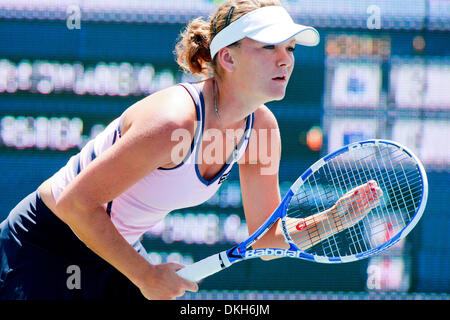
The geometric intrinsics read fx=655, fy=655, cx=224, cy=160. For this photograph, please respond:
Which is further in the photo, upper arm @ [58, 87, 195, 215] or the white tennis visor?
the white tennis visor

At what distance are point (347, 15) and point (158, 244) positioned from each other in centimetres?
147

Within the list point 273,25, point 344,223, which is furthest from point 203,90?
point 344,223

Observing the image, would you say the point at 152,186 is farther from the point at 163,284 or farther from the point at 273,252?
the point at 273,252

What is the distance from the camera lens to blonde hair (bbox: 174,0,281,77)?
1.77 metres

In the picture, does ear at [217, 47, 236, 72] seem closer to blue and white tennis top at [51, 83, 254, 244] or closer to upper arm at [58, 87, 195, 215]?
blue and white tennis top at [51, 83, 254, 244]

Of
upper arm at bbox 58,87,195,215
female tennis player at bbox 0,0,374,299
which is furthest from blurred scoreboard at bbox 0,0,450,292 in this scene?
upper arm at bbox 58,87,195,215

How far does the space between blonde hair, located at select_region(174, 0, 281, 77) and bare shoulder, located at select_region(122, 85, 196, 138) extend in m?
0.23

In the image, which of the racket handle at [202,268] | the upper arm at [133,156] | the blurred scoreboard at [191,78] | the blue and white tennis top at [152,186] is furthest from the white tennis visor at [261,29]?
the blurred scoreboard at [191,78]

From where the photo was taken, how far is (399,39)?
329cm

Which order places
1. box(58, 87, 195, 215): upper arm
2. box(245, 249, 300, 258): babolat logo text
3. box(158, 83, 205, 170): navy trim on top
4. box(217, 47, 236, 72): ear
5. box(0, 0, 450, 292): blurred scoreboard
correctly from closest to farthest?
box(58, 87, 195, 215): upper arm, box(158, 83, 205, 170): navy trim on top, box(217, 47, 236, 72): ear, box(245, 249, 300, 258): babolat logo text, box(0, 0, 450, 292): blurred scoreboard

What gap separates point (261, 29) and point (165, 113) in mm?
373

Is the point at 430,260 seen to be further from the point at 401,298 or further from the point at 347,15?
the point at 347,15

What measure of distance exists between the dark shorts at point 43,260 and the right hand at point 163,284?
0.70ft
